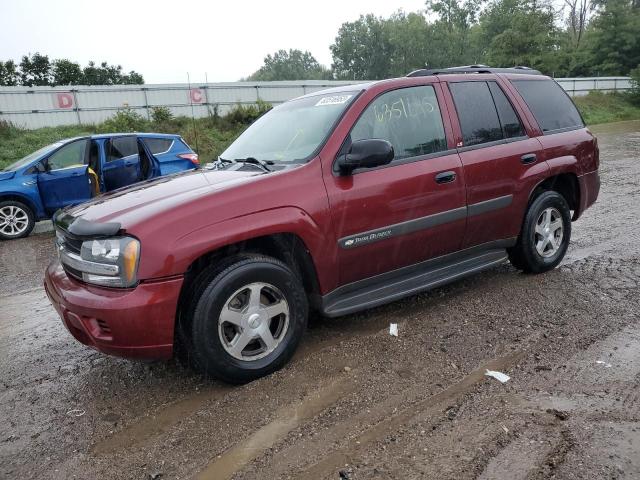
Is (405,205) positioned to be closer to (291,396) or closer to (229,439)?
(291,396)

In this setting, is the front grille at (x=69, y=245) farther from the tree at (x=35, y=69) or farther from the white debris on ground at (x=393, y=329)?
the tree at (x=35, y=69)

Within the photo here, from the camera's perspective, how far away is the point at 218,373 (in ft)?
9.89

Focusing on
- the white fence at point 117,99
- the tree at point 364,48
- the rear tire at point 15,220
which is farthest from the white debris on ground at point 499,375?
the tree at point 364,48

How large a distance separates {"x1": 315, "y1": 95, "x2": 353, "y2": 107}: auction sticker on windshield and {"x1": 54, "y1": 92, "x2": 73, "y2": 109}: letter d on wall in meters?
21.7

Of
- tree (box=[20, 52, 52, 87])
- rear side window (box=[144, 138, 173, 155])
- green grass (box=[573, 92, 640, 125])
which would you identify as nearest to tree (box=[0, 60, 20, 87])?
tree (box=[20, 52, 52, 87])

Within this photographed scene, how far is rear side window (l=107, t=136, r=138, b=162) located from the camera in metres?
9.28

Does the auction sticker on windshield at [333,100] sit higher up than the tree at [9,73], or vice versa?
the tree at [9,73]

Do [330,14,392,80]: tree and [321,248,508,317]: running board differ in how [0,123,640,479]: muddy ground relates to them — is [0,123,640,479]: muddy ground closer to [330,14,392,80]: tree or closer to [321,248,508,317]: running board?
[321,248,508,317]: running board

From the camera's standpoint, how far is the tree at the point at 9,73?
36.1 m

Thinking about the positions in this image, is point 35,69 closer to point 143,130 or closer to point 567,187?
point 143,130

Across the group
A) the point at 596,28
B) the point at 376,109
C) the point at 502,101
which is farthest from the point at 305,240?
the point at 596,28

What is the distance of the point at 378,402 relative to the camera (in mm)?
2861

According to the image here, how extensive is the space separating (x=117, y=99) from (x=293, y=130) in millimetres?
21887

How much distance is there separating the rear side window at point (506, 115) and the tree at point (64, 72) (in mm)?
40158
